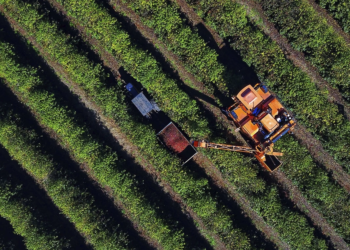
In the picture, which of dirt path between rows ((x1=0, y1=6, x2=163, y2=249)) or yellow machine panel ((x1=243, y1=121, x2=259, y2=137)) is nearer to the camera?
yellow machine panel ((x1=243, y1=121, x2=259, y2=137))

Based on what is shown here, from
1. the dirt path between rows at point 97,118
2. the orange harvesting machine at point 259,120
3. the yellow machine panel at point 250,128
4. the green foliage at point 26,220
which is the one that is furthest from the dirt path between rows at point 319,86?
the green foliage at point 26,220

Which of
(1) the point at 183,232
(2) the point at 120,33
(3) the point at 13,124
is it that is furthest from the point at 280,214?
(3) the point at 13,124

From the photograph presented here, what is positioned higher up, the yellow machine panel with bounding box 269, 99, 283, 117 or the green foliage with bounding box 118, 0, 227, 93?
the green foliage with bounding box 118, 0, 227, 93

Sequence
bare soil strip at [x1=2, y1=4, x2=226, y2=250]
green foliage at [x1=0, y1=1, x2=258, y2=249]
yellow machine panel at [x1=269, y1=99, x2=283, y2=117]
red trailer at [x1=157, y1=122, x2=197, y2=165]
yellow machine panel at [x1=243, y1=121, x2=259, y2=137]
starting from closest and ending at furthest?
yellow machine panel at [x1=243, y1=121, x2=259, y2=137] → yellow machine panel at [x1=269, y1=99, x2=283, y2=117] → green foliage at [x1=0, y1=1, x2=258, y2=249] → red trailer at [x1=157, y1=122, x2=197, y2=165] → bare soil strip at [x1=2, y1=4, x2=226, y2=250]

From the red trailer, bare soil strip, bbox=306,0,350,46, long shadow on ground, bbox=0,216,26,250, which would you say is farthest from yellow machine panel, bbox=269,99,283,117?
long shadow on ground, bbox=0,216,26,250

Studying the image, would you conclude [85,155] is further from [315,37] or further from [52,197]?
[315,37]

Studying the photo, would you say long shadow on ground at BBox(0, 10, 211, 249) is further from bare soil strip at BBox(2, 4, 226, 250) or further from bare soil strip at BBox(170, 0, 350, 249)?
bare soil strip at BBox(170, 0, 350, 249)

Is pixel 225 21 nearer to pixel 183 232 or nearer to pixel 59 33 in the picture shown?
pixel 59 33
